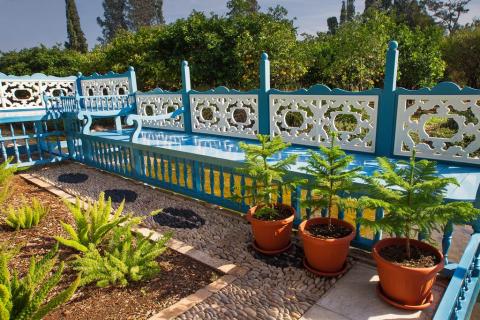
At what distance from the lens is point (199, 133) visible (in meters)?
5.72

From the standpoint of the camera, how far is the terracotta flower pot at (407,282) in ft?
Result: 7.28

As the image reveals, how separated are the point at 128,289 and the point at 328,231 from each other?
1.73 meters

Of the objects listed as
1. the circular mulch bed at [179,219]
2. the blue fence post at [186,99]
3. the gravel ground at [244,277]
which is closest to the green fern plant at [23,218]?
the gravel ground at [244,277]

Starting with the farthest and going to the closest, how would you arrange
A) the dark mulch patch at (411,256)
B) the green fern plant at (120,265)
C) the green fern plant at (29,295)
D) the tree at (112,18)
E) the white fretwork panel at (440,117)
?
1. the tree at (112,18)
2. the white fretwork panel at (440,117)
3. the green fern plant at (120,265)
4. the dark mulch patch at (411,256)
5. the green fern plant at (29,295)

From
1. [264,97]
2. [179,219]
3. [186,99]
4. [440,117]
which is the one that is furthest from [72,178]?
[440,117]

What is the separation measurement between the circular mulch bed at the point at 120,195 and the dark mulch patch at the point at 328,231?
299 cm

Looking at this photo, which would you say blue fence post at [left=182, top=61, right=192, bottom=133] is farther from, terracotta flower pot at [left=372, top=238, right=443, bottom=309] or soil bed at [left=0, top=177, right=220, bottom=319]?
terracotta flower pot at [left=372, top=238, right=443, bottom=309]

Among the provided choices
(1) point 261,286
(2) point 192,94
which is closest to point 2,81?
(2) point 192,94

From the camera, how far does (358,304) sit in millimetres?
2475

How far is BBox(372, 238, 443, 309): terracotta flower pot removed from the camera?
2219mm

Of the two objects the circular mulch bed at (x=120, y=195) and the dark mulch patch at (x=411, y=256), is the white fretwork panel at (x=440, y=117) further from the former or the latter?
the circular mulch bed at (x=120, y=195)

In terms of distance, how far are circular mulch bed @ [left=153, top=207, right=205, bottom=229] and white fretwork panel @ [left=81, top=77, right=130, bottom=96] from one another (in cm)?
363

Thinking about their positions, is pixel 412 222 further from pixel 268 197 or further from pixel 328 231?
pixel 268 197

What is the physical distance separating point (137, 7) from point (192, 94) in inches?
1719
